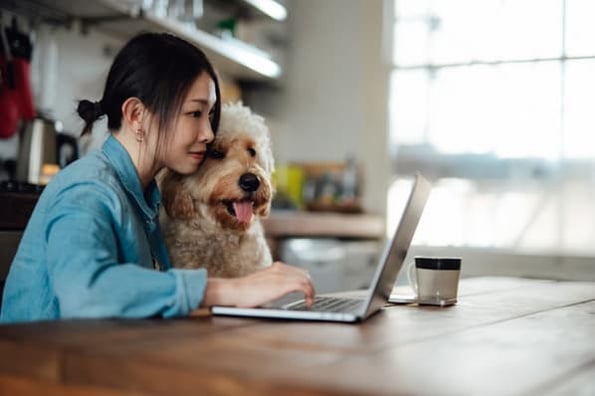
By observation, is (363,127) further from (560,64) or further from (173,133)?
(173,133)

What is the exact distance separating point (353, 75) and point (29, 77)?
7.20ft

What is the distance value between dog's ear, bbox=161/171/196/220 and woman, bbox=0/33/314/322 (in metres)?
0.17

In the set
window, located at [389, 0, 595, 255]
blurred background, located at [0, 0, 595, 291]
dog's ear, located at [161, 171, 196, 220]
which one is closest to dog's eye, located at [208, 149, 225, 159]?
dog's ear, located at [161, 171, 196, 220]

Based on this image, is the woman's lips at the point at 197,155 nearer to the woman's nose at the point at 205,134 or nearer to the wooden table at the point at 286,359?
the woman's nose at the point at 205,134

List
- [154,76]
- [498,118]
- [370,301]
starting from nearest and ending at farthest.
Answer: [370,301] < [154,76] < [498,118]

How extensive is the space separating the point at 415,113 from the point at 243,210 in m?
→ 3.02

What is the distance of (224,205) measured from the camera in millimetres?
1808

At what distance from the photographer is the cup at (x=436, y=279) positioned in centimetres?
153

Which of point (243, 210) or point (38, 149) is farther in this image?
point (38, 149)

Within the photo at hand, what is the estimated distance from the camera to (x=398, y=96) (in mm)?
4762

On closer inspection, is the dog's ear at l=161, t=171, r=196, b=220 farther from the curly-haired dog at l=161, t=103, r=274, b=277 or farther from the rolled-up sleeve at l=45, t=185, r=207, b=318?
the rolled-up sleeve at l=45, t=185, r=207, b=318

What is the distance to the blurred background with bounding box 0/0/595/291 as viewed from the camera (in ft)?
13.4

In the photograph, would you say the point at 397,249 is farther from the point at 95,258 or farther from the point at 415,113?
the point at 415,113

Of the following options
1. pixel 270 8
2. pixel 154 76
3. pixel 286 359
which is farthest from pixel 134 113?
pixel 270 8
